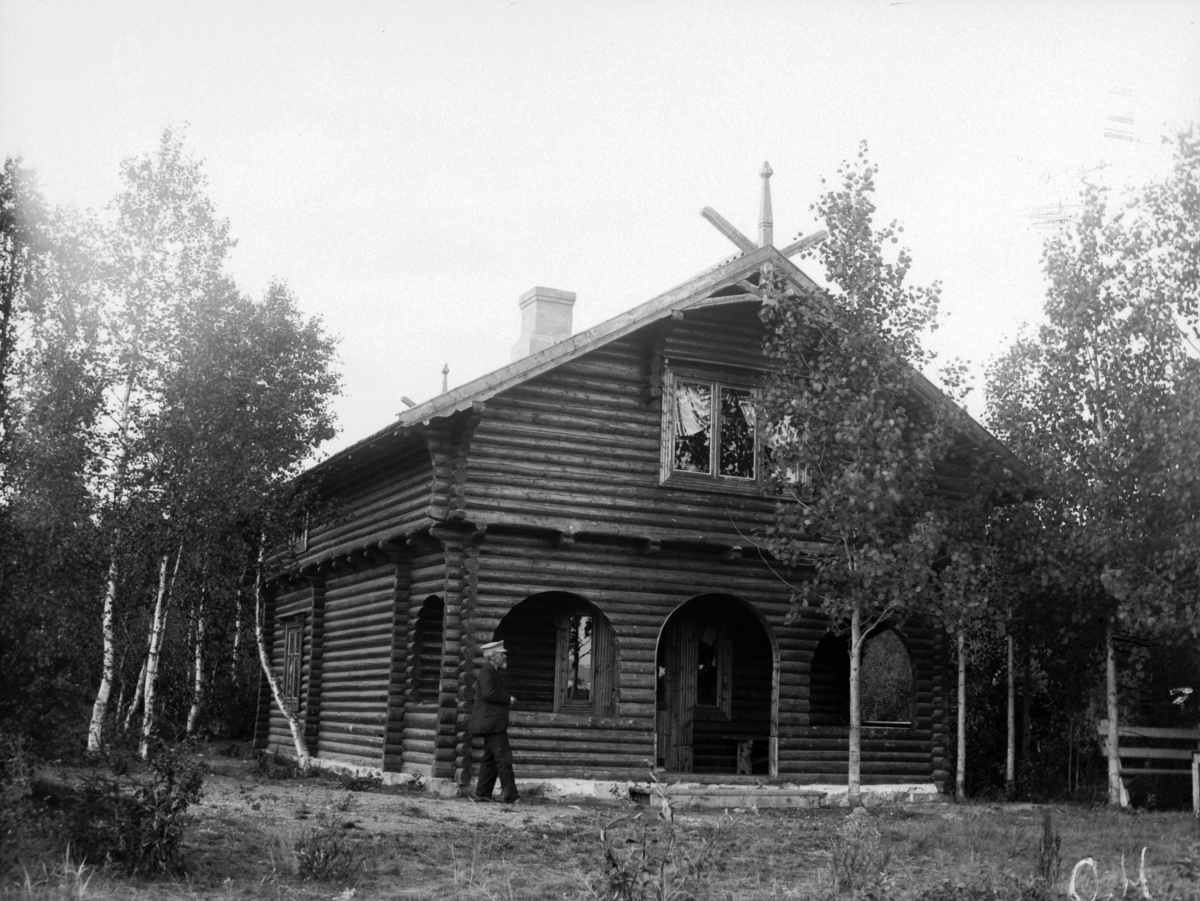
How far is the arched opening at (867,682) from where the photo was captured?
993 inches

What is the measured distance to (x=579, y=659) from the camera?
21234 millimetres

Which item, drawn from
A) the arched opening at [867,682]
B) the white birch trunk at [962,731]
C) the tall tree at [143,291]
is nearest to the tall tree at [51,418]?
the tall tree at [143,291]

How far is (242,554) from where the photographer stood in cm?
2459

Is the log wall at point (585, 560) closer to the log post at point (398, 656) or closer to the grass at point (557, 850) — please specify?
the log post at point (398, 656)

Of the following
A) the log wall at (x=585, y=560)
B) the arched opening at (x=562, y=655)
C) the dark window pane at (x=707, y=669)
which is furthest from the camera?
the dark window pane at (x=707, y=669)

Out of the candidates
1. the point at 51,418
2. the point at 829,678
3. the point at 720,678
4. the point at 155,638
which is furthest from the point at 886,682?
the point at 51,418

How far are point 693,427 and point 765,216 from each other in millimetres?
3684

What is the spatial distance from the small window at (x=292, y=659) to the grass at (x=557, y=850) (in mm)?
9249

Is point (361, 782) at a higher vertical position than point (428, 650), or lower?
lower

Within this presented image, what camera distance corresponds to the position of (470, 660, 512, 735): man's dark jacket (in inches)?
696

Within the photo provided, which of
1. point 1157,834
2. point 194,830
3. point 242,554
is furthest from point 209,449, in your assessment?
point 1157,834

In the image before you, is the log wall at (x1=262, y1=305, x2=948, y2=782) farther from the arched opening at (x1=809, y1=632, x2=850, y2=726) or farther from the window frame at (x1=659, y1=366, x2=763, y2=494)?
the arched opening at (x1=809, y1=632, x2=850, y2=726)

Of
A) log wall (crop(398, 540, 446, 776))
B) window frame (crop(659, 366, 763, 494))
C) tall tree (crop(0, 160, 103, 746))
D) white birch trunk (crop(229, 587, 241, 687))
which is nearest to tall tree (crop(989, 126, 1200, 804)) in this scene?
window frame (crop(659, 366, 763, 494))

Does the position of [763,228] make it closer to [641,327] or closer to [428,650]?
[641,327]
